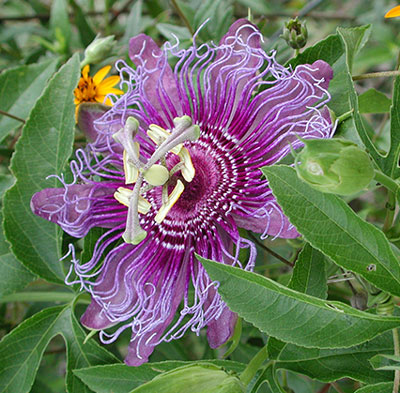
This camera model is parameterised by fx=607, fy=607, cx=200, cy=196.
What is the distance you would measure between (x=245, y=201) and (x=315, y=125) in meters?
0.19

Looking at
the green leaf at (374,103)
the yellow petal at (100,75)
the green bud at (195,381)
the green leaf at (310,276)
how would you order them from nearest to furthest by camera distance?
the green bud at (195,381), the green leaf at (310,276), the green leaf at (374,103), the yellow petal at (100,75)

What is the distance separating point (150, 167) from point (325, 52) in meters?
0.39

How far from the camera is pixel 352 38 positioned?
1.06 metres

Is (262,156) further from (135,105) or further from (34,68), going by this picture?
(34,68)

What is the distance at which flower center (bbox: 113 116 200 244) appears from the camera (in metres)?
1.05

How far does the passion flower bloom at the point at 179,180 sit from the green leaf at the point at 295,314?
150mm

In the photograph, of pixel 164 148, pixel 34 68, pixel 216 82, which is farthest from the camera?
pixel 34 68

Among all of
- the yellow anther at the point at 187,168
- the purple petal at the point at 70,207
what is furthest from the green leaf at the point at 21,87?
the yellow anther at the point at 187,168

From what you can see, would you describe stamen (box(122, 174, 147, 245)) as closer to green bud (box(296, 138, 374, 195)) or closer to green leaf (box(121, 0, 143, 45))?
green bud (box(296, 138, 374, 195))

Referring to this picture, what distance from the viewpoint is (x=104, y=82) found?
1.59 m

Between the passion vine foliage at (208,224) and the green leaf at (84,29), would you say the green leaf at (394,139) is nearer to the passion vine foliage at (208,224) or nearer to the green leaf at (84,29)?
the passion vine foliage at (208,224)

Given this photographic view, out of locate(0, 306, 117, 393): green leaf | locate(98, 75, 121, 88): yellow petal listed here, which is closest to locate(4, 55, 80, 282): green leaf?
locate(0, 306, 117, 393): green leaf

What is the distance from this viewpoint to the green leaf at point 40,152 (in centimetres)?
123

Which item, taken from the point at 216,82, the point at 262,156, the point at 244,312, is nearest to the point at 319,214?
the point at 244,312
